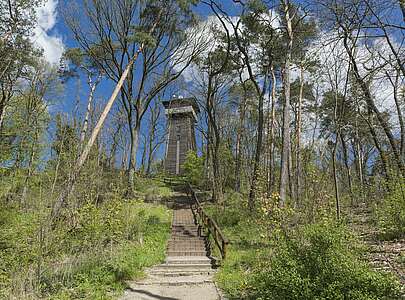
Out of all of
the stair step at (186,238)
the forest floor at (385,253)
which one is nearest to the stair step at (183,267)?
the stair step at (186,238)

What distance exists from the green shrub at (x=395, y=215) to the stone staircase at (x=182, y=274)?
4329 millimetres

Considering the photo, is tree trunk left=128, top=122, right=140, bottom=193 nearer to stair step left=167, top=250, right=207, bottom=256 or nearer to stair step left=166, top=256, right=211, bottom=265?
stair step left=167, top=250, right=207, bottom=256

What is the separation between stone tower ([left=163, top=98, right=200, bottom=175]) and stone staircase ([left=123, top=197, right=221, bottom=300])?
20.3 meters

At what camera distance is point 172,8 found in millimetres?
18656

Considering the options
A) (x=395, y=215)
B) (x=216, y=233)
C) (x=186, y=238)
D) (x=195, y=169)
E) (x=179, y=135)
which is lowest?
(x=186, y=238)

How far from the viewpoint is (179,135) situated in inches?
1358

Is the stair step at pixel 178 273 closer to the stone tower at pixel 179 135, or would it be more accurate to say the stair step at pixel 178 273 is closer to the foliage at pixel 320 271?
the foliage at pixel 320 271

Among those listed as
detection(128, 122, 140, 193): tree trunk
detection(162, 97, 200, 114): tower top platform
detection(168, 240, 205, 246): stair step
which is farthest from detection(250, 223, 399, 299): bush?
detection(162, 97, 200, 114): tower top platform

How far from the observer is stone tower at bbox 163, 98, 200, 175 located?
33719mm

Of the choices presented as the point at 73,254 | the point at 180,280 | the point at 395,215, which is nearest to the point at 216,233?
the point at 180,280

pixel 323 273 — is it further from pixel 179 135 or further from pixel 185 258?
pixel 179 135

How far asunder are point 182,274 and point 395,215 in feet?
17.3

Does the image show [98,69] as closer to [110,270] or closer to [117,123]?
[117,123]

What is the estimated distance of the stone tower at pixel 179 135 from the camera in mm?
33719
